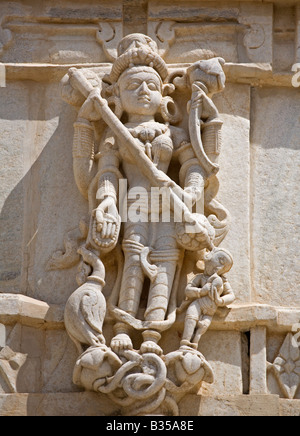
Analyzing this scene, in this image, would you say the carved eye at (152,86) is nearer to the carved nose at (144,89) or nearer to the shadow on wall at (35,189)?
the carved nose at (144,89)

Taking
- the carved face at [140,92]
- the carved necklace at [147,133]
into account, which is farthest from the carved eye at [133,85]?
the carved necklace at [147,133]

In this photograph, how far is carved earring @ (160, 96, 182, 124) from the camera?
7.90 metres

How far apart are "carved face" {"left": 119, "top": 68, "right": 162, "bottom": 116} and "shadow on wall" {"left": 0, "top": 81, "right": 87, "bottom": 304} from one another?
1.45 feet

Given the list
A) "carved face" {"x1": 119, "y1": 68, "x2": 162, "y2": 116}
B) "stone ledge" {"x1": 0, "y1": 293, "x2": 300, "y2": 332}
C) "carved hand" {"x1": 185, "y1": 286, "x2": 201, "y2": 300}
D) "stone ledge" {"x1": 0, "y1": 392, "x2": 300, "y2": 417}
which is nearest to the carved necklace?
"carved face" {"x1": 119, "y1": 68, "x2": 162, "y2": 116}

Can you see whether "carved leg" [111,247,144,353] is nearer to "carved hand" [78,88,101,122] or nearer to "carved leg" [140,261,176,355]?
"carved leg" [140,261,176,355]

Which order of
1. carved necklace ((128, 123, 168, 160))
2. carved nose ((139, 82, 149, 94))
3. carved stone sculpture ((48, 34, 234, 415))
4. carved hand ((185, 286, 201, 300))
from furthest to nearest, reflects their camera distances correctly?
carved nose ((139, 82, 149, 94)) → carved necklace ((128, 123, 168, 160)) → carved hand ((185, 286, 201, 300)) → carved stone sculpture ((48, 34, 234, 415))

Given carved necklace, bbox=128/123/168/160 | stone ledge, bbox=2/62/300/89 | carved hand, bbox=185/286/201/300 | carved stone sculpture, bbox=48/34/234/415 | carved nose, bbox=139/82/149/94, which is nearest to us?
carved stone sculpture, bbox=48/34/234/415

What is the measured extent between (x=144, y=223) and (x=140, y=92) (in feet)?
2.58

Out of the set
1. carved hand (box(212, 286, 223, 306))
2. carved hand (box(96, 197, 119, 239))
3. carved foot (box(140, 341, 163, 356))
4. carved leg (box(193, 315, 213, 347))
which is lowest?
carved foot (box(140, 341, 163, 356))

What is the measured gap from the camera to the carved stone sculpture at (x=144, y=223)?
7.23 meters

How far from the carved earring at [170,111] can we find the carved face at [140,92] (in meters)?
0.04

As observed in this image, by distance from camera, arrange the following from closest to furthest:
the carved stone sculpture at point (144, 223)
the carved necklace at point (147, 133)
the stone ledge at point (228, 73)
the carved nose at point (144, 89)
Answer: the carved stone sculpture at point (144, 223) → the carved necklace at point (147, 133) → the carved nose at point (144, 89) → the stone ledge at point (228, 73)
